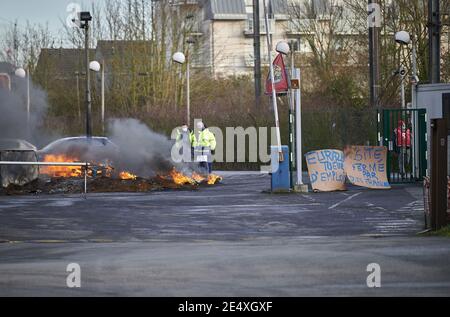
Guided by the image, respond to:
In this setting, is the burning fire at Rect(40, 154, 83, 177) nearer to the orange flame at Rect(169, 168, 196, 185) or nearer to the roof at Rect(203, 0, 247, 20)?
the orange flame at Rect(169, 168, 196, 185)

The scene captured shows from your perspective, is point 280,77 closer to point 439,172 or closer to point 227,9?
point 439,172

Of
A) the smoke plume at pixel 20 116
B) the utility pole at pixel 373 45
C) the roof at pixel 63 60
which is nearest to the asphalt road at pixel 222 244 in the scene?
the utility pole at pixel 373 45

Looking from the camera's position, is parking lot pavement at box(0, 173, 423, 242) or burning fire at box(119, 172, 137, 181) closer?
parking lot pavement at box(0, 173, 423, 242)

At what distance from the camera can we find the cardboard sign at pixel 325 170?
89.2ft

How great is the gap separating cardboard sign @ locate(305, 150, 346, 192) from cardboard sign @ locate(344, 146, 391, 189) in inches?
19.3

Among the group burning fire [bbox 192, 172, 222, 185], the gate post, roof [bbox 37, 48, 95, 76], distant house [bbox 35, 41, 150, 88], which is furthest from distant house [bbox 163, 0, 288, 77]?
the gate post

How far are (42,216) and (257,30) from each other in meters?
24.1

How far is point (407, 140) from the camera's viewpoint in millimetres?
30391

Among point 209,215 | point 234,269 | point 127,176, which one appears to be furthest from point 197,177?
point 234,269

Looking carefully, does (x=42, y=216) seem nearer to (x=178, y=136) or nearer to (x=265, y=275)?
(x=265, y=275)

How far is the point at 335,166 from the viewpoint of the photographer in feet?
90.1

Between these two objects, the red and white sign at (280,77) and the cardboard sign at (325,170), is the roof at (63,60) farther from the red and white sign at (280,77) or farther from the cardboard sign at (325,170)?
the cardboard sign at (325,170)

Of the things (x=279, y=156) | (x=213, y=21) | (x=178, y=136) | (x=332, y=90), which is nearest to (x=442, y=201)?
(x=279, y=156)

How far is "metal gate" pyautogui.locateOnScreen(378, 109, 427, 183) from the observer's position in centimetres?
2873
